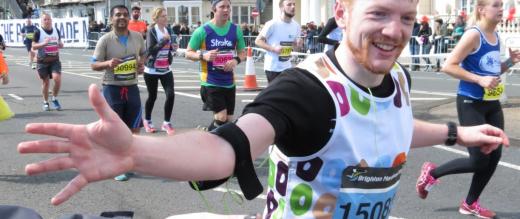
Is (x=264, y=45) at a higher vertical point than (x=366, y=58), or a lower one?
lower

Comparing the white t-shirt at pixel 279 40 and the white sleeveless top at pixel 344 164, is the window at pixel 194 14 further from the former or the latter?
the white sleeveless top at pixel 344 164

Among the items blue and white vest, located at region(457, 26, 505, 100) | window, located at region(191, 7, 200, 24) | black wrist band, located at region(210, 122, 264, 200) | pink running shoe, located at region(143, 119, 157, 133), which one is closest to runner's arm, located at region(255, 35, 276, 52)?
pink running shoe, located at region(143, 119, 157, 133)

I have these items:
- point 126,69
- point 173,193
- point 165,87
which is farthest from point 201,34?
point 173,193

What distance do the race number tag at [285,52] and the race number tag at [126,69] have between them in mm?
2902

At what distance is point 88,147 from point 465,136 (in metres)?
1.67

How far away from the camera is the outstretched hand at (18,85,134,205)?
149 centimetres

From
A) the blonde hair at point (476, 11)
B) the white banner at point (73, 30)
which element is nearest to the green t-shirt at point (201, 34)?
the blonde hair at point (476, 11)

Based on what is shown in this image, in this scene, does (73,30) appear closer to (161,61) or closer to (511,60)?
(161,61)

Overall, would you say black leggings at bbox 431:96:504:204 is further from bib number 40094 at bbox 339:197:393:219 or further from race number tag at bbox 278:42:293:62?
race number tag at bbox 278:42:293:62

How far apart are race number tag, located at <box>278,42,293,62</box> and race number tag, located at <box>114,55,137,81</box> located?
290 centimetres

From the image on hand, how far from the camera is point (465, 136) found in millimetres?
2627

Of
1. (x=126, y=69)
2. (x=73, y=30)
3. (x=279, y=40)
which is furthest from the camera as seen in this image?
(x=73, y=30)

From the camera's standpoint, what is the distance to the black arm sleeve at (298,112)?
196cm

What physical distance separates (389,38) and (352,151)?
383mm
